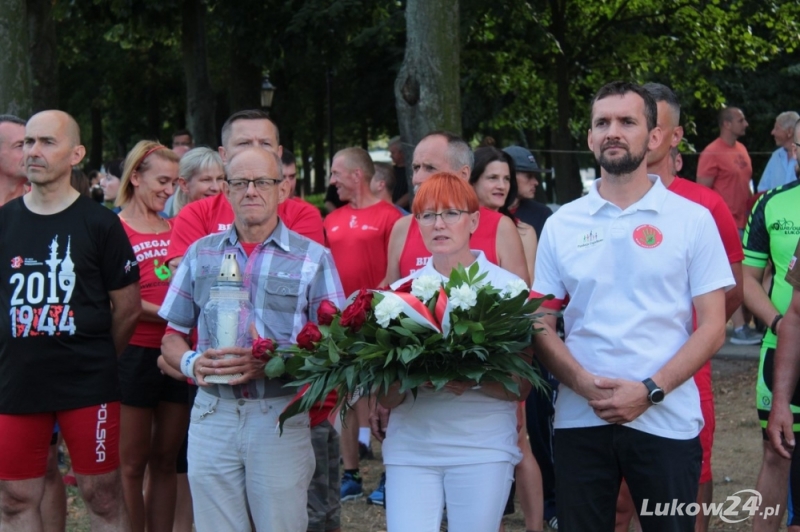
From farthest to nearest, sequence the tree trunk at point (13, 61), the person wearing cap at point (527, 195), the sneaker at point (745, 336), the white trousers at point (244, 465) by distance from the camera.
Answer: the sneaker at point (745, 336) → the tree trunk at point (13, 61) → the person wearing cap at point (527, 195) → the white trousers at point (244, 465)

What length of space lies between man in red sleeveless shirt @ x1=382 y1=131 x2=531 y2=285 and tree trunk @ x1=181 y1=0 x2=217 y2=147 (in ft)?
44.3

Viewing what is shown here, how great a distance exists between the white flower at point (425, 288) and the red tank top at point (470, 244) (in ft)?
2.87

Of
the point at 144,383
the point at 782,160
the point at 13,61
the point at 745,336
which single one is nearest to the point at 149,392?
the point at 144,383

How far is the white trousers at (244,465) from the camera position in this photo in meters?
4.33

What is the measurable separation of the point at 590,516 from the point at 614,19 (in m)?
18.9

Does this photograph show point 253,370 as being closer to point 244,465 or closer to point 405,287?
point 244,465

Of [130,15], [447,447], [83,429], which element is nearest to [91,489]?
[83,429]

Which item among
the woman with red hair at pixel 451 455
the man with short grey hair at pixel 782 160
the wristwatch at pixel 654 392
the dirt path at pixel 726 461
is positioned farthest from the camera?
the man with short grey hair at pixel 782 160

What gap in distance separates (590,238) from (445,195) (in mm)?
700

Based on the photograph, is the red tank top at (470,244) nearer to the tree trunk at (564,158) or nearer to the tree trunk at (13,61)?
the tree trunk at (13,61)

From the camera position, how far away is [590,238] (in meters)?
3.98

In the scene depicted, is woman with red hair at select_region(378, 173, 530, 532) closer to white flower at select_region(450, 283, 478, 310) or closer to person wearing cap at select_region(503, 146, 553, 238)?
white flower at select_region(450, 283, 478, 310)

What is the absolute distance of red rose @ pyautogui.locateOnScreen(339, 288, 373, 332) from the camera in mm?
3914

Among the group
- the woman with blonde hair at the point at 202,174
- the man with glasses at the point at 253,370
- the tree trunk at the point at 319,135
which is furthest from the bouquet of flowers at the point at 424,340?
the tree trunk at the point at 319,135
